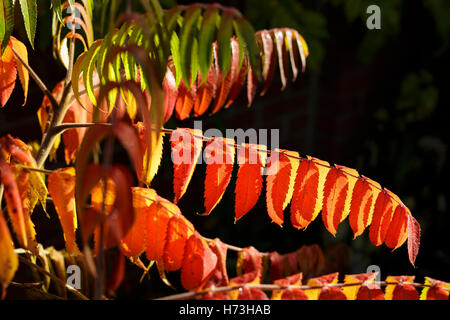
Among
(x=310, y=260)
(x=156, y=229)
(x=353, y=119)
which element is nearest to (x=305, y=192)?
(x=156, y=229)

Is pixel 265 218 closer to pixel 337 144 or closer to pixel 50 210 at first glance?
pixel 337 144

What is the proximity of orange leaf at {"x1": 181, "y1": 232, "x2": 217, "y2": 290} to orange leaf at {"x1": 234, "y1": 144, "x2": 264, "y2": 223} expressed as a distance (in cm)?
8

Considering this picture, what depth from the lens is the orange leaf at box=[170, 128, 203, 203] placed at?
1.03 m

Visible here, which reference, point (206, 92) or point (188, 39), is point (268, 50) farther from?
point (188, 39)

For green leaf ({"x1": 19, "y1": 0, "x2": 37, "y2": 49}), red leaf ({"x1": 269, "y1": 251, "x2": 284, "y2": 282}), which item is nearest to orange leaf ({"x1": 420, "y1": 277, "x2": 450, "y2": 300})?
red leaf ({"x1": 269, "y1": 251, "x2": 284, "y2": 282})

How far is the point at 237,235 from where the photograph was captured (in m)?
2.75

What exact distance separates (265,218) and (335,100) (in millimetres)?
840

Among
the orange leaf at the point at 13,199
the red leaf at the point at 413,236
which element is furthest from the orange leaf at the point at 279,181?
the orange leaf at the point at 13,199

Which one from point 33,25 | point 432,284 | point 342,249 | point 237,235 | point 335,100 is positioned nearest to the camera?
point 33,25

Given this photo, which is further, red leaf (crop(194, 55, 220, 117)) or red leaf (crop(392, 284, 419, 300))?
red leaf (crop(194, 55, 220, 117))

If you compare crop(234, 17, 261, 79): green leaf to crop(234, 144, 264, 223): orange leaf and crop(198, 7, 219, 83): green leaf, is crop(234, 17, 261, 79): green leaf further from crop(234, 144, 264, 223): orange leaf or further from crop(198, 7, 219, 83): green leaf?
crop(234, 144, 264, 223): orange leaf

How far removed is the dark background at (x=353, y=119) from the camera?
2.43 meters
